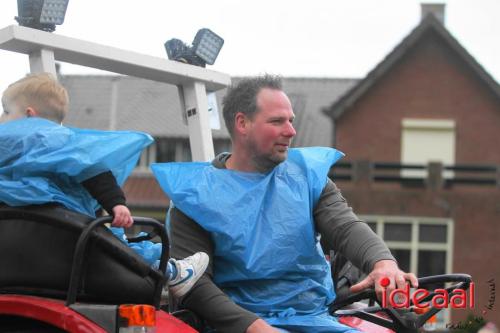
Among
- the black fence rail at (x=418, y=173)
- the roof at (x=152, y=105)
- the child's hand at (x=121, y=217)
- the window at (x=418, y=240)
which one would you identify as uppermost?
the roof at (x=152, y=105)

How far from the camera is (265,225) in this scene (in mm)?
4031

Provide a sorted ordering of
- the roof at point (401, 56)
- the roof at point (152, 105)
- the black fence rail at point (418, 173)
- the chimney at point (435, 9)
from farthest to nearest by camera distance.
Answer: the chimney at point (435, 9), the roof at point (152, 105), the roof at point (401, 56), the black fence rail at point (418, 173)

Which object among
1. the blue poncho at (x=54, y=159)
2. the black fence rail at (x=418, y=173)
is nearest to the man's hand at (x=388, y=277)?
the blue poncho at (x=54, y=159)

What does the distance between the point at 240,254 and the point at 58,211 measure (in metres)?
0.81

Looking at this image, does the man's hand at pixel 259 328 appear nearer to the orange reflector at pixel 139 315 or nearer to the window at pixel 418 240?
the orange reflector at pixel 139 315

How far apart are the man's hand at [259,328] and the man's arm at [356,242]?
1.30 feet

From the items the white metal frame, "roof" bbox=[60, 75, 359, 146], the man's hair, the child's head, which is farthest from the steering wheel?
"roof" bbox=[60, 75, 359, 146]

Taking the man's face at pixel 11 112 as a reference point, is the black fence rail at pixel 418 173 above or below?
below

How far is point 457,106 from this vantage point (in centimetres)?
3359

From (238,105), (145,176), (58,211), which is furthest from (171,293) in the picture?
(145,176)

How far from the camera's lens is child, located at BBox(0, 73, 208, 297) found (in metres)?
3.50

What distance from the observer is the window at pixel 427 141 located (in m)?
33.1

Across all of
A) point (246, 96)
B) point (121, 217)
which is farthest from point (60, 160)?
point (246, 96)

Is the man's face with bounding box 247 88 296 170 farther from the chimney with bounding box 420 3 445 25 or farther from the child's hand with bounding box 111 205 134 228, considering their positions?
the chimney with bounding box 420 3 445 25
